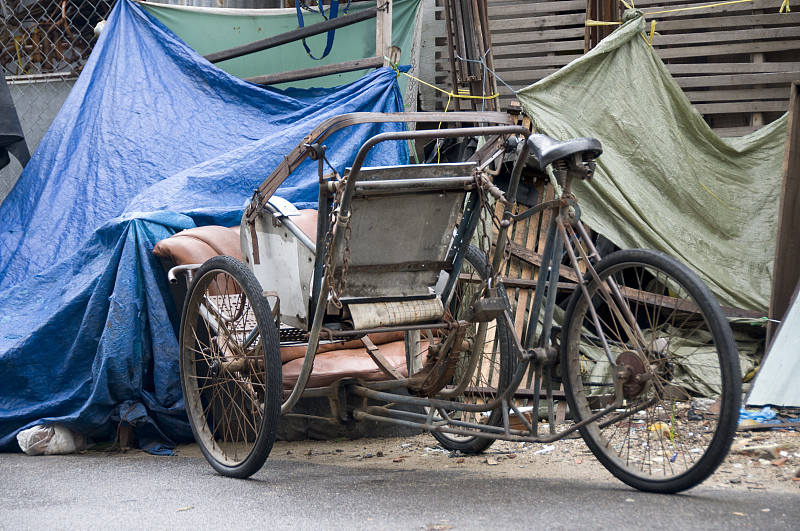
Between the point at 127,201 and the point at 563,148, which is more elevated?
the point at 127,201

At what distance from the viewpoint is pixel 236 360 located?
3268 mm

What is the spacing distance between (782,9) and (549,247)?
4457 mm

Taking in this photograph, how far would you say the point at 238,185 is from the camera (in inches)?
190

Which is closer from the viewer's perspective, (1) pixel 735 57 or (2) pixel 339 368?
(2) pixel 339 368

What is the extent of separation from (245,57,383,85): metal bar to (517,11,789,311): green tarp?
52.6 inches

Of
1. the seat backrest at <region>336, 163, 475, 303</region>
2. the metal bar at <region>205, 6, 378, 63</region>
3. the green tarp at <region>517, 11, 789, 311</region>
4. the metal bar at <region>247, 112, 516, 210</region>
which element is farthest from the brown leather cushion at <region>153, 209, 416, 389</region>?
the metal bar at <region>205, 6, 378, 63</region>

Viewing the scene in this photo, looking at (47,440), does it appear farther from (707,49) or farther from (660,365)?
(707,49)

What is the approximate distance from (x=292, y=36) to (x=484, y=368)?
3.48 m

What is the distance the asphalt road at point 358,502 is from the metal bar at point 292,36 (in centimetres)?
376

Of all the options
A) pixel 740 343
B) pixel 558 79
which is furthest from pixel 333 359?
pixel 740 343

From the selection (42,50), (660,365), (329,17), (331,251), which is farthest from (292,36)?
(660,365)

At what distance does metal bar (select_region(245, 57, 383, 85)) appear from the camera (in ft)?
18.5

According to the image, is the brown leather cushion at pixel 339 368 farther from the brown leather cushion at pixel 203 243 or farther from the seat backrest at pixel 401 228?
the seat backrest at pixel 401 228

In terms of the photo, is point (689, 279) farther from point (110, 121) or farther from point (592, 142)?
point (110, 121)
